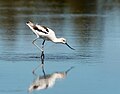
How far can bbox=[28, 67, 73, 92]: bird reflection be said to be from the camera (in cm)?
1210

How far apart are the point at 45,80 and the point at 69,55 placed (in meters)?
3.78

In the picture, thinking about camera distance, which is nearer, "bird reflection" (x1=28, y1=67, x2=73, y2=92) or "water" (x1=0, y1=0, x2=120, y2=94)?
"bird reflection" (x1=28, y1=67, x2=73, y2=92)

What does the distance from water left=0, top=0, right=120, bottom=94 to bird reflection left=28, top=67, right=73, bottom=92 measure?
116 millimetres

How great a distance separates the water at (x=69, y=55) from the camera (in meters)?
12.3

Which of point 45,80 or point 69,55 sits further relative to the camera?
point 69,55

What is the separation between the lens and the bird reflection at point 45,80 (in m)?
12.1

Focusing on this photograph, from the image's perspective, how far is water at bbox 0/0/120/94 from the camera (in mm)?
12344

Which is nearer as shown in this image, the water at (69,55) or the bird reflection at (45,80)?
the bird reflection at (45,80)

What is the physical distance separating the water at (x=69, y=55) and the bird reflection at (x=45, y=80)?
12cm

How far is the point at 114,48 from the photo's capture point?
58.6 feet

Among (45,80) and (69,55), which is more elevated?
(69,55)

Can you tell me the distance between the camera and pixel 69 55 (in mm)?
16578

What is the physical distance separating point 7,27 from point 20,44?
6.12m

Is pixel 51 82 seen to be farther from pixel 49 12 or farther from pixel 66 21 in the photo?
pixel 49 12
